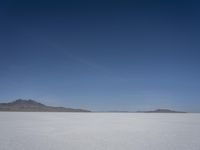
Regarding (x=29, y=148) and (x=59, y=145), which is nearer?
(x=29, y=148)

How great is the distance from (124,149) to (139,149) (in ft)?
1.54

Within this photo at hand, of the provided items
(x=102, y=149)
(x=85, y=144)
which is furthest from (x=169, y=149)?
(x=85, y=144)

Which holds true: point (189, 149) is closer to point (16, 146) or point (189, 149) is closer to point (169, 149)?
point (169, 149)

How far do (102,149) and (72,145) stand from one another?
1388 millimetres

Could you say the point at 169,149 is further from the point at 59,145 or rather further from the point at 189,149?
the point at 59,145

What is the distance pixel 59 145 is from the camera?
9836mm

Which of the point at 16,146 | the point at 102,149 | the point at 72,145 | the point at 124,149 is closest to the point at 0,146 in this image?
the point at 16,146

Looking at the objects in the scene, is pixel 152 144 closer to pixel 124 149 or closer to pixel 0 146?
pixel 124 149

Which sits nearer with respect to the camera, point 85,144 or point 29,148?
point 29,148

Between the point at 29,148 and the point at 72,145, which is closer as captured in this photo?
the point at 29,148

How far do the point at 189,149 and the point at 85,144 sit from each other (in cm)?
345

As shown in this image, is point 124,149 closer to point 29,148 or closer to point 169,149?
point 169,149

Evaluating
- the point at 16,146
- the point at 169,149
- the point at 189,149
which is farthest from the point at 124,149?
the point at 16,146

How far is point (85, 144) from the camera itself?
33.1 feet
